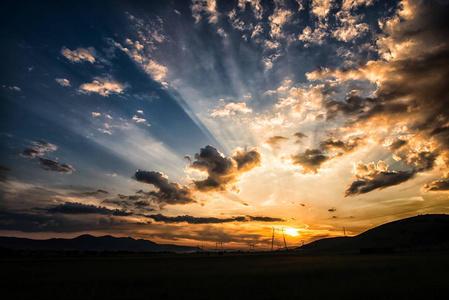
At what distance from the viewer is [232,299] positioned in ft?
74.6

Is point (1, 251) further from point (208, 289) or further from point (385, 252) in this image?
point (385, 252)

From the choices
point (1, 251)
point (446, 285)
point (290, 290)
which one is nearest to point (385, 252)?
point (446, 285)

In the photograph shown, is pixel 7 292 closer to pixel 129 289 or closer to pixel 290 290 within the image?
pixel 129 289

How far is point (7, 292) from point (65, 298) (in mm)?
9690

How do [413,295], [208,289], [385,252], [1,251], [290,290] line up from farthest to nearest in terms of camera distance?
[1,251] < [385,252] < [208,289] < [290,290] < [413,295]

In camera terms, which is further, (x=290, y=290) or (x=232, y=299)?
(x=290, y=290)

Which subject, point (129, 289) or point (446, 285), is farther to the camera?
point (129, 289)

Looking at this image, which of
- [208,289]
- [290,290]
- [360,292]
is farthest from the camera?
[208,289]

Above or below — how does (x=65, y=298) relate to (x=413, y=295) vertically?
below

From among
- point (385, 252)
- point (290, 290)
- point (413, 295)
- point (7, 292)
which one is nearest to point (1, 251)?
point (7, 292)

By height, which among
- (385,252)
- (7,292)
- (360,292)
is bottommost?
(7,292)

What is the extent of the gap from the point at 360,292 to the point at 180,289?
64.0 ft

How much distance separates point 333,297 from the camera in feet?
74.0

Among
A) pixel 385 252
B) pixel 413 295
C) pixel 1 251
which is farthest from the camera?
pixel 1 251
